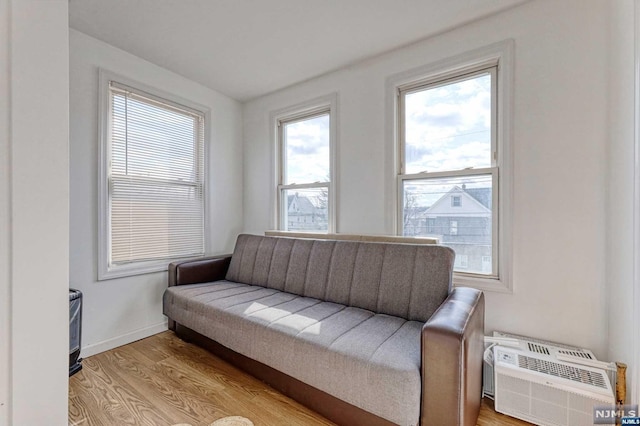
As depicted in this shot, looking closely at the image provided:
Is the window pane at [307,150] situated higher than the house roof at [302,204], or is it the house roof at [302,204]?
the window pane at [307,150]

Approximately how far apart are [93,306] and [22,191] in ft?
6.21

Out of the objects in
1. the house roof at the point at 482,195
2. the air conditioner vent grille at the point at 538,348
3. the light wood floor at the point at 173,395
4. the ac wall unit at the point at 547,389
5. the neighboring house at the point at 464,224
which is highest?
the house roof at the point at 482,195

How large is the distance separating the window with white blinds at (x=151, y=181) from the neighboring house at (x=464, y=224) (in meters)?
2.40

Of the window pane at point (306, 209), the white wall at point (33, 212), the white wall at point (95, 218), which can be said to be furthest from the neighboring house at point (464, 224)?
the white wall at point (95, 218)

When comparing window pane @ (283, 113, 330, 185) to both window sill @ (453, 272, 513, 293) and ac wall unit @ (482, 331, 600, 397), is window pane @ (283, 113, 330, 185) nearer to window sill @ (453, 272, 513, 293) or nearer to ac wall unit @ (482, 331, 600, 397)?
window sill @ (453, 272, 513, 293)

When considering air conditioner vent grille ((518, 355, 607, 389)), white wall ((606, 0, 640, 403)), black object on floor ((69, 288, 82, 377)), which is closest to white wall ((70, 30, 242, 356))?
black object on floor ((69, 288, 82, 377))

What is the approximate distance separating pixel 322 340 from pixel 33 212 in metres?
1.31

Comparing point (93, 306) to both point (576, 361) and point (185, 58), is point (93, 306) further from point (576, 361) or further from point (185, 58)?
point (576, 361)

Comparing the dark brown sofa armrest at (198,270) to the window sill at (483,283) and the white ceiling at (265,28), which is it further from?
the window sill at (483,283)

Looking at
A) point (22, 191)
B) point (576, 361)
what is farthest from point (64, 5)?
point (576, 361)

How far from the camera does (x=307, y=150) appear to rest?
10.0ft

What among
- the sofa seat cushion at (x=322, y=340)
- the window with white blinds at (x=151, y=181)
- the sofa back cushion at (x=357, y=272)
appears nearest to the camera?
the sofa seat cushion at (x=322, y=340)

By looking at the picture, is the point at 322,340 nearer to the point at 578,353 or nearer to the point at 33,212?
the point at 33,212

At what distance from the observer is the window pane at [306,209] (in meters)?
2.93
